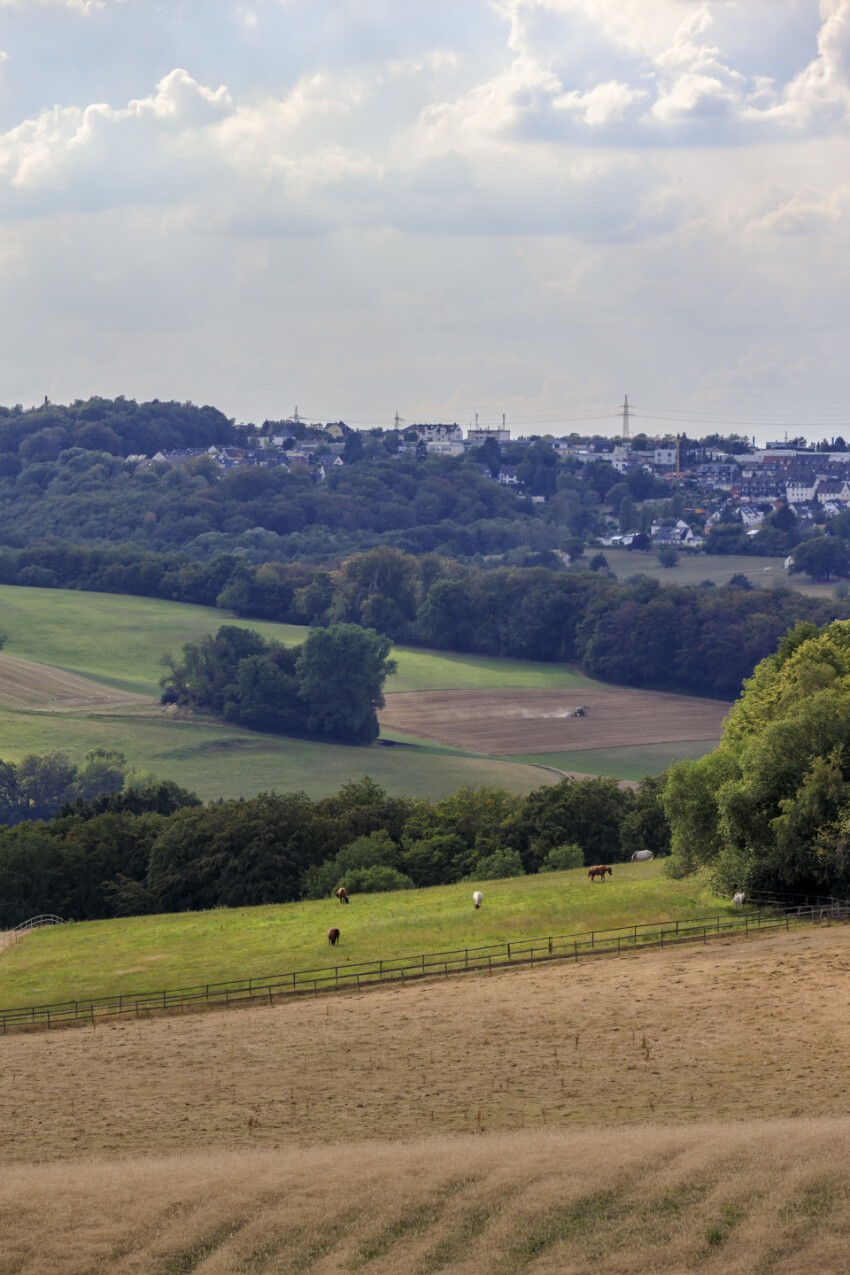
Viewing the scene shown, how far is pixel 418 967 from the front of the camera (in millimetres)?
39188

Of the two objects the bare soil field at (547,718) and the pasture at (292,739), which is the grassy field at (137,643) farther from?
the bare soil field at (547,718)

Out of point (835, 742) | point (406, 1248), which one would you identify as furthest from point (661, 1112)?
point (835, 742)

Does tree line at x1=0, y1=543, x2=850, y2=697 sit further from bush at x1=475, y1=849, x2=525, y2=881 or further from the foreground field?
the foreground field

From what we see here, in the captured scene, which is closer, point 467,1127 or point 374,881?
point 467,1127

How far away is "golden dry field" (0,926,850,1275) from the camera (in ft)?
67.5

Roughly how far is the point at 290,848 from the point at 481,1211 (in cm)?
3948

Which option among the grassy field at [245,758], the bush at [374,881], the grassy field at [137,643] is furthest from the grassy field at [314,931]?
the grassy field at [137,643]

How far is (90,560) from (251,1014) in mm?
162322

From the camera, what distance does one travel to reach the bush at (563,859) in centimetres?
5766

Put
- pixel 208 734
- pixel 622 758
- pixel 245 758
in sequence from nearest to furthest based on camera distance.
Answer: pixel 245 758, pixel 622 758, pixel 208 734

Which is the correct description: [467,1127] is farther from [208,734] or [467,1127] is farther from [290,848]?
[208,734]

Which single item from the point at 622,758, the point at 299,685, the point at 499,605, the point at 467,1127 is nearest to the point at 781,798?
the point at 467,1127

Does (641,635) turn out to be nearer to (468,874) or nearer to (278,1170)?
(468,874)

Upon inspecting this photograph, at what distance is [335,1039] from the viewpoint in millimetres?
32781
